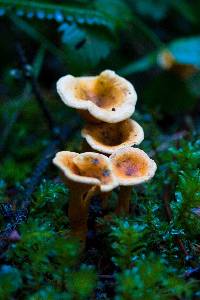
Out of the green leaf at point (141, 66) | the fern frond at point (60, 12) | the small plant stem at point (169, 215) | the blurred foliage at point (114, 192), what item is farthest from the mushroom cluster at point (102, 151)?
the green leaf at point (141, 66)

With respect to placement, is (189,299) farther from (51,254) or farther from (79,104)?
(79,104)

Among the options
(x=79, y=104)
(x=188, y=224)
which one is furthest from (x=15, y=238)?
(x=188, y=224)

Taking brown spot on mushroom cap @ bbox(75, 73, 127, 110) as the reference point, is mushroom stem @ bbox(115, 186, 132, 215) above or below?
below

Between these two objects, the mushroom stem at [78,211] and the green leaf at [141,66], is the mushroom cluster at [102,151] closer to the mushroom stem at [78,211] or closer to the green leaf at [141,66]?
the mushroom stem at [78,211]

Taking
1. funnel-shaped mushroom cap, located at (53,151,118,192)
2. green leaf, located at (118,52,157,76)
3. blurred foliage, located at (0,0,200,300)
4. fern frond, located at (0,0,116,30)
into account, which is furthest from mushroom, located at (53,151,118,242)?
green leaf, located at (118,52,157,76)

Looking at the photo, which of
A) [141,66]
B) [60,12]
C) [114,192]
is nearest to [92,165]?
[114,192]

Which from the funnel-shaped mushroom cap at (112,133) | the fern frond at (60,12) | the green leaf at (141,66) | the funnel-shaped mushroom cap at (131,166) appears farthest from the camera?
the green leaf at (141,66)

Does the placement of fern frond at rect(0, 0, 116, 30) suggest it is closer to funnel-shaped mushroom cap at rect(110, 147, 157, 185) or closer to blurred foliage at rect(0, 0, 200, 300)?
blurred foliage at rect(0, 0, 200, 300)

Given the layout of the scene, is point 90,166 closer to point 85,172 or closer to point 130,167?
point 85,172
